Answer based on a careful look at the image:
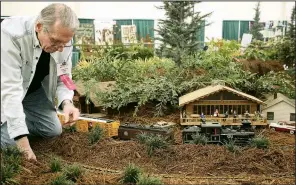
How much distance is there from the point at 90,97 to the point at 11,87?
2686 millimetres

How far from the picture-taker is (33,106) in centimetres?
409

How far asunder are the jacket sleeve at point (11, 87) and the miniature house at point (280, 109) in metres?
3.10

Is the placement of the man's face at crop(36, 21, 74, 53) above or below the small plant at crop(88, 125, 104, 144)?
above

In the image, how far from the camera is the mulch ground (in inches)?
99.3

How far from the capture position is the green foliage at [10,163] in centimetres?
227

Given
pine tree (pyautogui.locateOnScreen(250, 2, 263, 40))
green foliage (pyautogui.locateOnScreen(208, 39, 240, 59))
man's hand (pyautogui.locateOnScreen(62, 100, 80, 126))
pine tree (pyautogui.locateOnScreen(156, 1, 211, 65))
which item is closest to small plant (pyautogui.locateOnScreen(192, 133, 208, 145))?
man's hand (pyautogui.locateOnScreen(62, 100, 80, 126))

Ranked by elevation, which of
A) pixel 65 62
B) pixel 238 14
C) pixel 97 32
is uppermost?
pixel 238 14

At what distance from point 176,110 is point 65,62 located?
223cm

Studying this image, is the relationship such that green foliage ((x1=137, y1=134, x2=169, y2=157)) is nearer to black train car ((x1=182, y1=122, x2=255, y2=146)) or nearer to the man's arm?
black train car ((x1=182, y1=122, x2=255, y2=146))

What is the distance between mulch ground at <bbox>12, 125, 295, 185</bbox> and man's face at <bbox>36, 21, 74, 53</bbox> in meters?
0.94

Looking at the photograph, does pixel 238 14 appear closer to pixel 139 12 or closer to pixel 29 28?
pixel 139 12

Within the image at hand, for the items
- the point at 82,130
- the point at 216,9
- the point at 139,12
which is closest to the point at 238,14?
the point at 216,9

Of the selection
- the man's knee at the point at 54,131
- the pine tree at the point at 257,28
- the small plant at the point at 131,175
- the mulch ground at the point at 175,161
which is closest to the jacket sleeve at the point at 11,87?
the mulch ground at the point at 175,161

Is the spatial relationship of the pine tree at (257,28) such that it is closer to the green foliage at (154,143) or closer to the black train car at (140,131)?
the black train car at (140,131)
